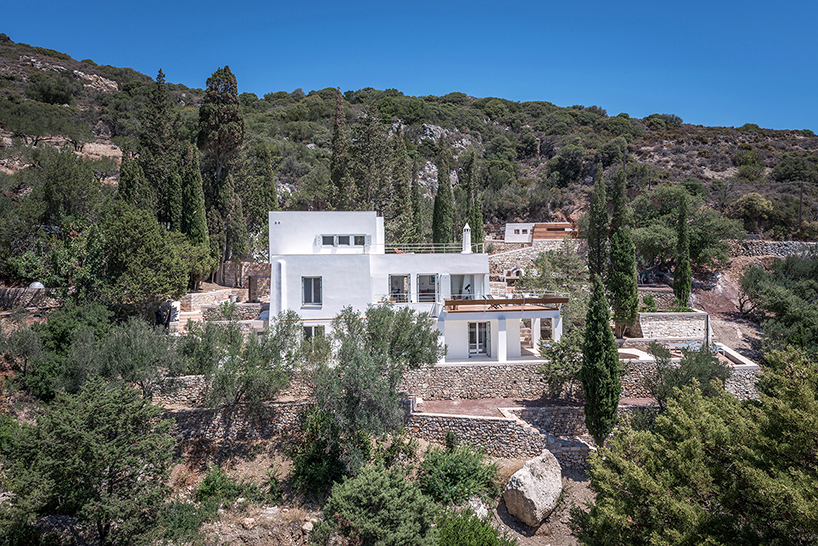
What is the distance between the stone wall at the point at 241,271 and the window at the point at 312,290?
45.4 feet

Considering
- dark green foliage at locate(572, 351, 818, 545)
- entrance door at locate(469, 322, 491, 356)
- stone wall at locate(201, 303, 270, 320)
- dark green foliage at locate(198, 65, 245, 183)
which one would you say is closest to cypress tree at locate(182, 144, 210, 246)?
dark green foliage at locate(198, 65, 245, 183)

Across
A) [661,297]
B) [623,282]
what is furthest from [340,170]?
[661,297]

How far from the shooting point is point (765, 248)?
3775cm

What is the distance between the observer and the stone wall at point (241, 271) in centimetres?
3359

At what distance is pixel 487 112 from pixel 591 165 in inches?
1716

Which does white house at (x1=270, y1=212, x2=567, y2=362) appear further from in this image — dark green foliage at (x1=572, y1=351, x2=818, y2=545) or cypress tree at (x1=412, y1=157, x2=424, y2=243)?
cypress tree at (x1=412, y1=157, x2=424, y2=243)

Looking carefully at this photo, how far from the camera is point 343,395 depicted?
14875 millimetres

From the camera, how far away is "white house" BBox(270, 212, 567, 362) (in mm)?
20438

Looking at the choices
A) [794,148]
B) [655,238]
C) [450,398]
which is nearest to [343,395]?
[450,398]

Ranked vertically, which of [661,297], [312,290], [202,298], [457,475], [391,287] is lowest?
[457,475]

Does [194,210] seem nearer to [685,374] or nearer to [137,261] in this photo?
[137,261]

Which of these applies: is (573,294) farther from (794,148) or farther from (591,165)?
(794,148)

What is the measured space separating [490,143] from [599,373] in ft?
245

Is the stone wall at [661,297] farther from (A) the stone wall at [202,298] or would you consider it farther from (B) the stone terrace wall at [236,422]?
(A) the stone wall at [202,298]
